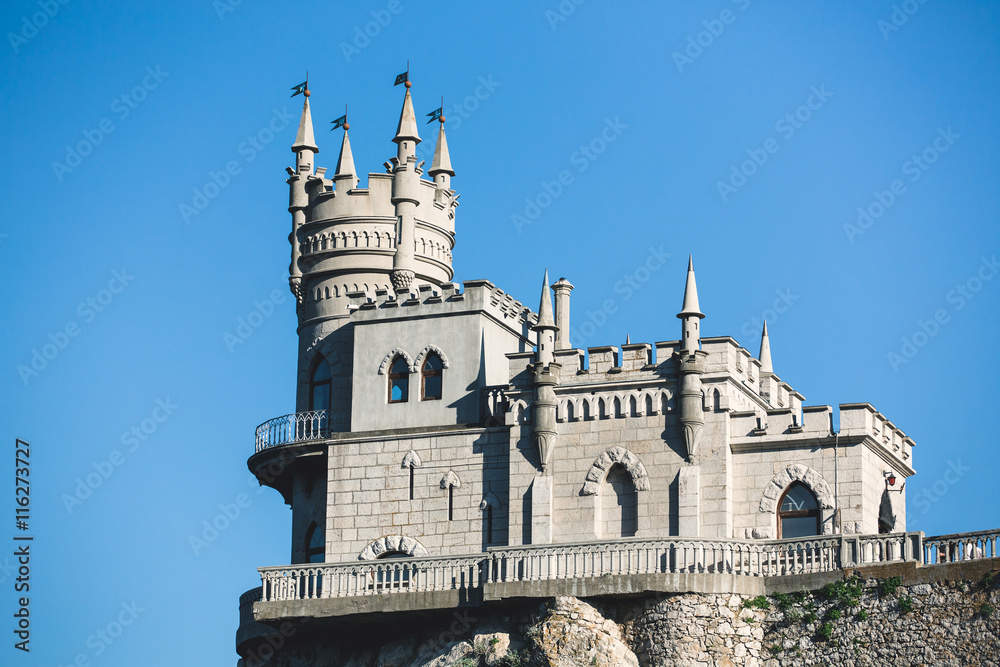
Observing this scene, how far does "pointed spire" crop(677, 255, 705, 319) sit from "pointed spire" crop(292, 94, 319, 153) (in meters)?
13.7

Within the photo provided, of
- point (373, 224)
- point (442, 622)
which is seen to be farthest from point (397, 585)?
point (373, 224)

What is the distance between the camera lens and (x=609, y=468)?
5131cm

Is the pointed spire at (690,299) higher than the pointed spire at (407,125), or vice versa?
the pointed spire at (407,125)

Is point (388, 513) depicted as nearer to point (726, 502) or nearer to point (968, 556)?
point (726, 502)

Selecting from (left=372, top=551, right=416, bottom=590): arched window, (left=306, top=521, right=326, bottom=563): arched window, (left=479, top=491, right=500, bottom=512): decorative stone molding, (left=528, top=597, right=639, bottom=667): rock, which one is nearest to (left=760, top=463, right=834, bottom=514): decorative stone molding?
(left=528, top=597, right=639, bottom=667): rock

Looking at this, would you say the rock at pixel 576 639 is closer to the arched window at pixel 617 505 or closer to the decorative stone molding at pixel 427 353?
the arched window at pixel 617 505

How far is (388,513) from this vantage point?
5322 cm

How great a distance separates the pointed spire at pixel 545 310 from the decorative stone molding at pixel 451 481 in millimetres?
4195

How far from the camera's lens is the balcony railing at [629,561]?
46.9 meters

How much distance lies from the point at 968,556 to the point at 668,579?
6.51 meters

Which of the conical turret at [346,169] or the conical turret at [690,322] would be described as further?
the conical turret at [346,169]

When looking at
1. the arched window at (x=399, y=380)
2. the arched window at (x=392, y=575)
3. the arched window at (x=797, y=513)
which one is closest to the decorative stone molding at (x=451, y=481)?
the arched window at (x=392, y=575)

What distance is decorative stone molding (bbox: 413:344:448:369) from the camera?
5416 cm

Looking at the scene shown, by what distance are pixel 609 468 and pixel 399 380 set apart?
21.4 feet
